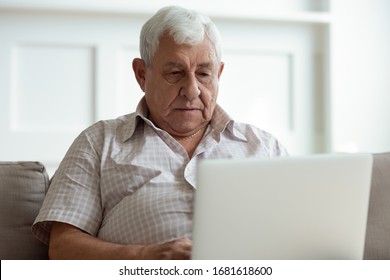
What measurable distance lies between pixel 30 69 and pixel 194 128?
171cm

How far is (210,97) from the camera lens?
64.2 inches

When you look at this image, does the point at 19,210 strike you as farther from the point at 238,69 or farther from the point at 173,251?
the point at 238,69

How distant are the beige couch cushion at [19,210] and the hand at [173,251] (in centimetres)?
41

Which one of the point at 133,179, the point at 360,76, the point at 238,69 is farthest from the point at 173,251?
the point at 360,76

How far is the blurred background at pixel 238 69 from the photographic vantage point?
3064 mm

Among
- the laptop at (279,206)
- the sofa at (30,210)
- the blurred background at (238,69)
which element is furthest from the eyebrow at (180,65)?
the blurred background at (238,69)

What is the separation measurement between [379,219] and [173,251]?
65 cm

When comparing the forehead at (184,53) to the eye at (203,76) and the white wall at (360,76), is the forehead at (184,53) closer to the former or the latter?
the eye at (203,76)

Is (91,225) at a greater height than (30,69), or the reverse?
(30,69)

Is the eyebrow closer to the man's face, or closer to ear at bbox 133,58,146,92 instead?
the man's face

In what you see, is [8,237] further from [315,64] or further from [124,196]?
[315,64]

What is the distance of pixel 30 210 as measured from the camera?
60.5 inches
